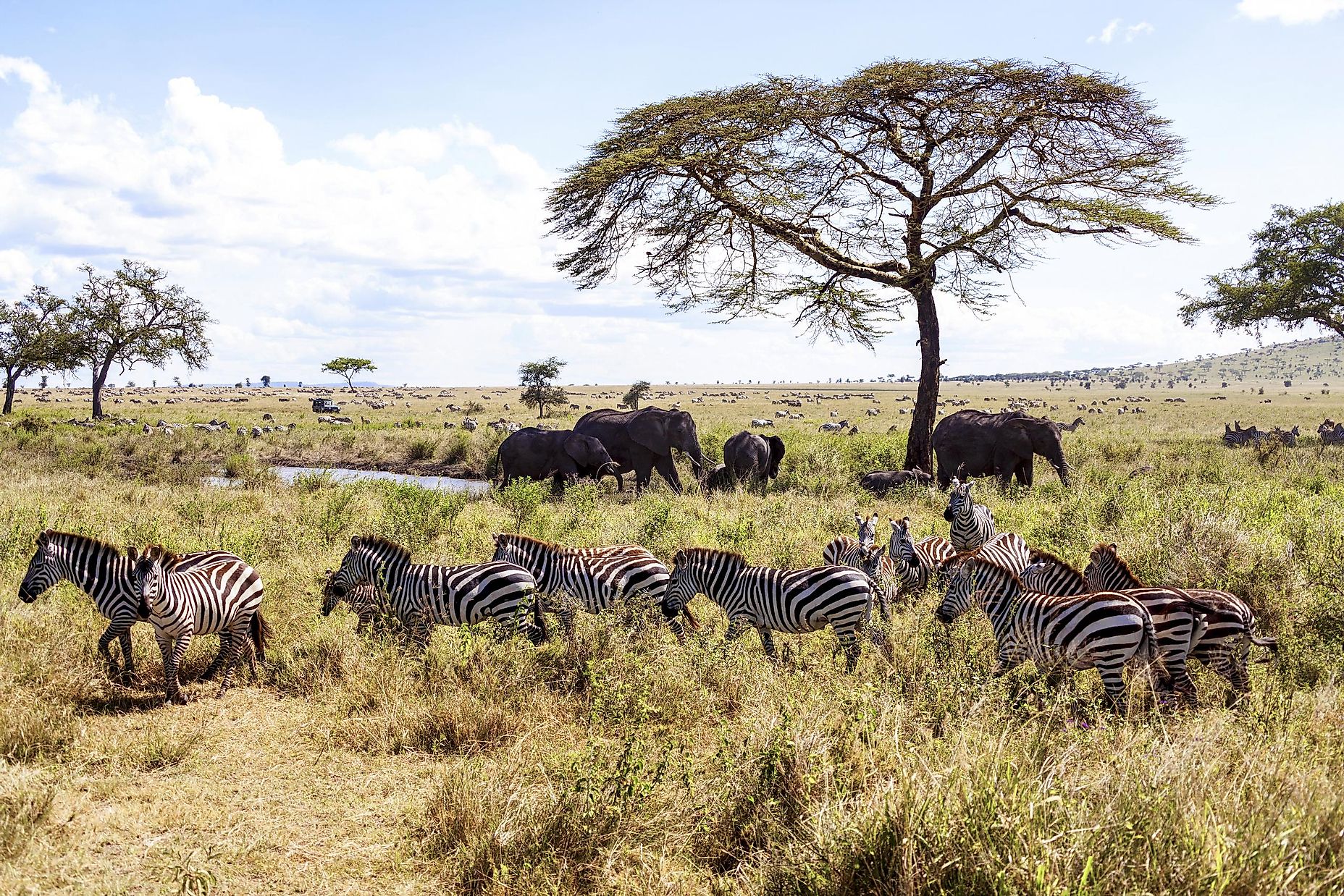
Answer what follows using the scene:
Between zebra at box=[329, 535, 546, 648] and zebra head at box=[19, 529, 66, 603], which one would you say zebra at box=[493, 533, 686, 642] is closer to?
zebra at box=[329, 535, 546, 648]

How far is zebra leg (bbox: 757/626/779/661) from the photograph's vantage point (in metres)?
7.38

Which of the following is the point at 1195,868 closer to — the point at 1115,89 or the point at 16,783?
the point at 16,783

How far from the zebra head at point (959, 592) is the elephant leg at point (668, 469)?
1353 cm

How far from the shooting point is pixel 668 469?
2130 centimetres

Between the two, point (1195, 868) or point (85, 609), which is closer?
point (1195, 868)

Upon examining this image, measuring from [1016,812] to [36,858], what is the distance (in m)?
5.04

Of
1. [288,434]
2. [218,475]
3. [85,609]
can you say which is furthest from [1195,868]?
[288,434]

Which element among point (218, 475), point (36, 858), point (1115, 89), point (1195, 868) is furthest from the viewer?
point (218, 475)

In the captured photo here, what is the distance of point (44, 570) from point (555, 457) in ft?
42.9

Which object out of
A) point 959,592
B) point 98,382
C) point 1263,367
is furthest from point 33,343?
point 1263,367

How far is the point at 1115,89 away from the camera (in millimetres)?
18938

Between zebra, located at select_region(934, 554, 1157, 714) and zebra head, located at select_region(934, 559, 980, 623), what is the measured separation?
23 cm

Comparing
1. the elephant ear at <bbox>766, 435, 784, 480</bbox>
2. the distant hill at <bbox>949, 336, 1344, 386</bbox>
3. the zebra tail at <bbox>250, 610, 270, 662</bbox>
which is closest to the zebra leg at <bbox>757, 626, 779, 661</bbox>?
the zebra tail at <bbox>250, 610, 270, 662</bbox>

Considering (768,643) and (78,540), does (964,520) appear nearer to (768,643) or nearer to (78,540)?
(768,643)
